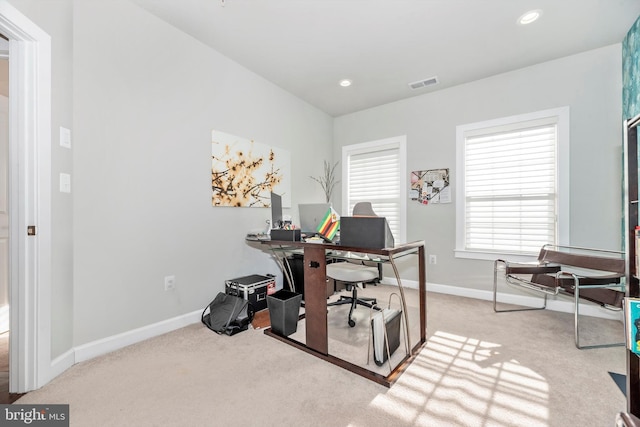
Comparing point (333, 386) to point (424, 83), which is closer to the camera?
point (333, 386)

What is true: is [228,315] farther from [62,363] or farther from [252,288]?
[62,363]

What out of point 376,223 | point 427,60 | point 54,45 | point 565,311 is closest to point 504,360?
point 376,223

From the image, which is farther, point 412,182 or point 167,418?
point 412,182

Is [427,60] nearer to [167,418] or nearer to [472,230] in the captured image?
[472,230]

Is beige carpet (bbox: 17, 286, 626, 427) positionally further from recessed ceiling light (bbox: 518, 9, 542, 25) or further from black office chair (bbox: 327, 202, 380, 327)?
recessed ceiling light (bbox: 518, 9, 542, 25)

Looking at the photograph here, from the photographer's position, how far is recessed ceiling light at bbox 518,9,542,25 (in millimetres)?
2152

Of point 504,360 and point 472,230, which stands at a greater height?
point 472,230

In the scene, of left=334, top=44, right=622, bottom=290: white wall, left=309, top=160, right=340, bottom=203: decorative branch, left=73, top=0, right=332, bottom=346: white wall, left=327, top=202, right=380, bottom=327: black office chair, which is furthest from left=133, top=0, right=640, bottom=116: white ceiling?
left=327, top=202, right=380, bottom=327: black office chair

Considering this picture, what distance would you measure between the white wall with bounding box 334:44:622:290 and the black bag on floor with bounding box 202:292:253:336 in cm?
242

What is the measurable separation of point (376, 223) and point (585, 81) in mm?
2899

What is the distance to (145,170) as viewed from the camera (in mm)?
2154

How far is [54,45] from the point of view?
164 centimetres

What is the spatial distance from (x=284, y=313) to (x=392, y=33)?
2.65 metres

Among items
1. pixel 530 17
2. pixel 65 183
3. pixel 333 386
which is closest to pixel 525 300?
pixel 333 386
